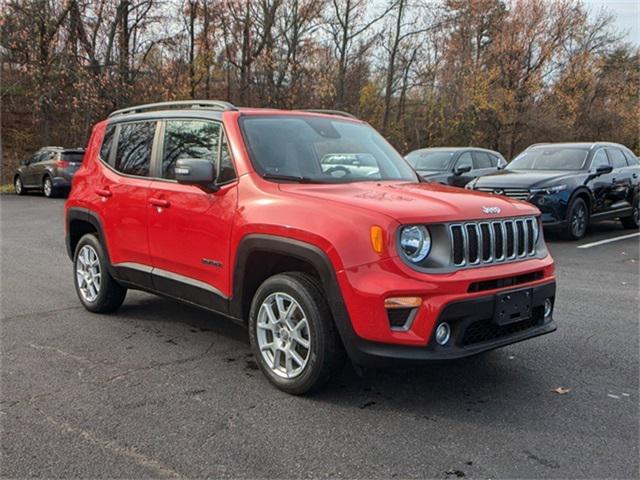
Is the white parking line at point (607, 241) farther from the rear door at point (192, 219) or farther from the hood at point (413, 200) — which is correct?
the rear door at point (192, 219)

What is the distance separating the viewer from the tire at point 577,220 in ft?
34.6

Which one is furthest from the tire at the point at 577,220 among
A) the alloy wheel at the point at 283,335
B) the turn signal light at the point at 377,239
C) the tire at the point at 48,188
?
the tire at the point at 48,188

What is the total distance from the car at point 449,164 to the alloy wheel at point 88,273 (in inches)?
351

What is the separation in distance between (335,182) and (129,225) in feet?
6.34

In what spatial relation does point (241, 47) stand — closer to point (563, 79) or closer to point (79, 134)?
point (79, 134)

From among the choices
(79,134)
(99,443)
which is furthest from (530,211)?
(79,134)

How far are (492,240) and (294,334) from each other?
1349 mm

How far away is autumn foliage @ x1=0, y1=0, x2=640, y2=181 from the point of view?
2491 centimetres

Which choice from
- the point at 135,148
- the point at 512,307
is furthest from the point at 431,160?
the point at 512,307

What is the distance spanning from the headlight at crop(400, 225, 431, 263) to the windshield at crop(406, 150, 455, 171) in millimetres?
10665

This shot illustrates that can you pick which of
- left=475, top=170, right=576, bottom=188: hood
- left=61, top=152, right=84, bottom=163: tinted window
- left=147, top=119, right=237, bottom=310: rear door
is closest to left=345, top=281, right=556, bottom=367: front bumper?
left=147, top=119, right=237, bottom=310: rear door

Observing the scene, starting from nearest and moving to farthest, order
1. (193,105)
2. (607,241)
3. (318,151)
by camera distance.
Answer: (318,151), (193,105), (607,241)

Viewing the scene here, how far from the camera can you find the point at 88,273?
580 cm

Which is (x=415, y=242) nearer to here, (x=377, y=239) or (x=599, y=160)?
(x=377, y=239)
